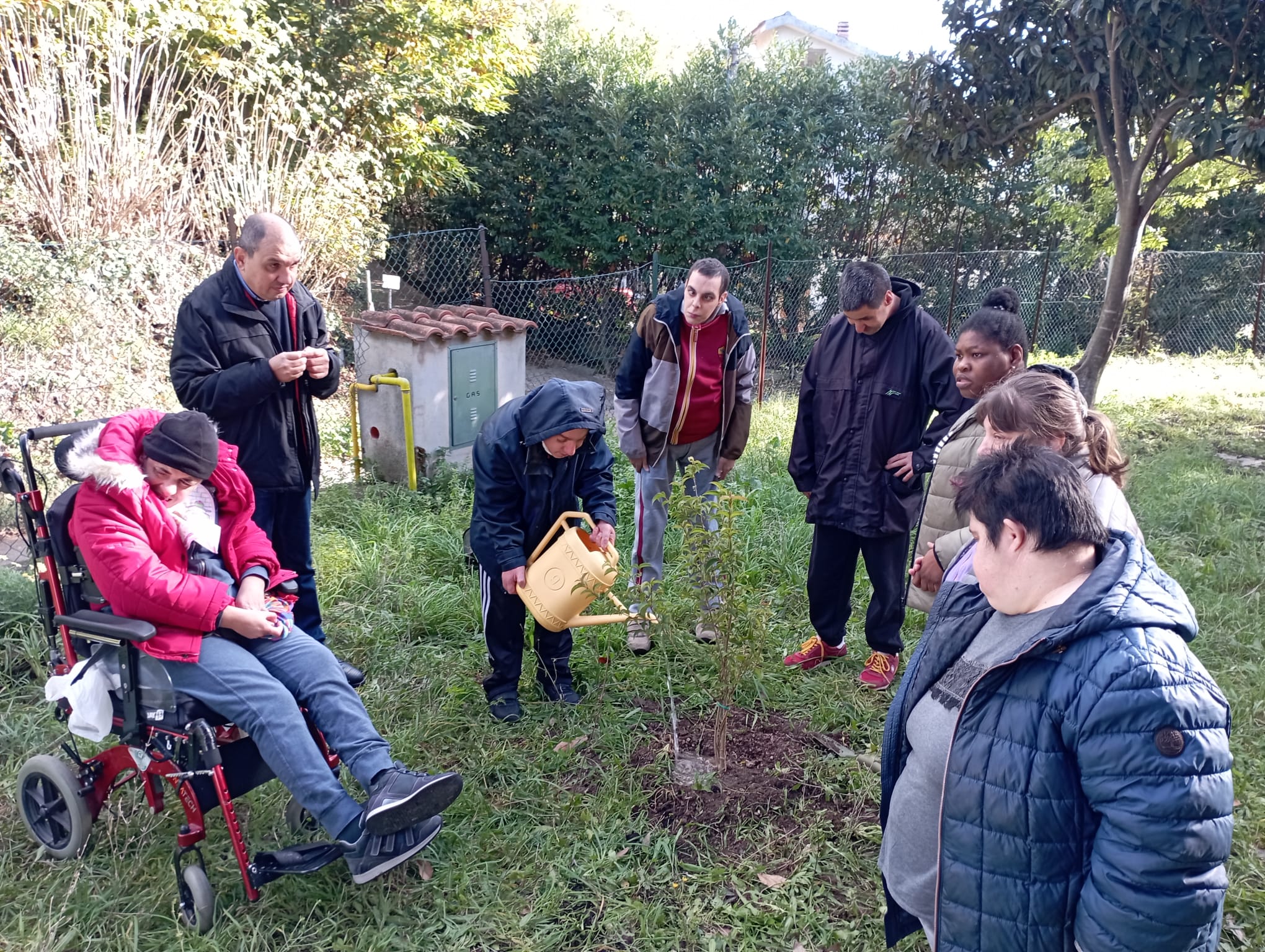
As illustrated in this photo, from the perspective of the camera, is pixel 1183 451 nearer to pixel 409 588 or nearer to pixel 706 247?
pixel 706 247

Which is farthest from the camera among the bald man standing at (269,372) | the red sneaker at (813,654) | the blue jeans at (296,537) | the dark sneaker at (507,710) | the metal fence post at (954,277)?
the metal fence post at (954,277)

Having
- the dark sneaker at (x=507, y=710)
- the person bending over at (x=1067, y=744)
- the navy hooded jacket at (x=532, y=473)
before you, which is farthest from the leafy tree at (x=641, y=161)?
the person bending over at (x=1067, y=744)

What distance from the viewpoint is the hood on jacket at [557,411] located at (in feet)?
10.5

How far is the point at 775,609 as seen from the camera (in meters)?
4.66

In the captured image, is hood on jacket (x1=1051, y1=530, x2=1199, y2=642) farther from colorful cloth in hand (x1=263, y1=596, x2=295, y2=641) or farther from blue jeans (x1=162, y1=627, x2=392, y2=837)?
colorful cloth in hand (x1=263, y1=596, x2=295, y2=641)

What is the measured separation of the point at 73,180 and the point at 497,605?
576 cm

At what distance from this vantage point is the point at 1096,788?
4.72 feet

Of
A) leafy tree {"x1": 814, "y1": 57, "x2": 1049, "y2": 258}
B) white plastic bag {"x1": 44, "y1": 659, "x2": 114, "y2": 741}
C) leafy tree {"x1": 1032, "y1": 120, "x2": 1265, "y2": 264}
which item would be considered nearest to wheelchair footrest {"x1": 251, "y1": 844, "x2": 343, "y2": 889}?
white plastic bag {"x1": 44, "y1": 659, "x2": 114, "y2": 741}

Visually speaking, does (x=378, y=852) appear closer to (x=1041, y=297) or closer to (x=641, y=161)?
(x=641, y=161)

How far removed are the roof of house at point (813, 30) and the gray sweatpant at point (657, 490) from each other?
26819 millimetres

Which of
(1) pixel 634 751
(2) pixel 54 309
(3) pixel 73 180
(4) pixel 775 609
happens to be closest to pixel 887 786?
(1) pixel 634 751

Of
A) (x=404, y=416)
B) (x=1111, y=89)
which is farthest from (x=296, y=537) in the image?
(x=1111, y=89)

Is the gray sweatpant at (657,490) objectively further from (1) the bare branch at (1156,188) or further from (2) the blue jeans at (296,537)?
(1) the bare branch at (1156,188)

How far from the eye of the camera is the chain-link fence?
247 inches
